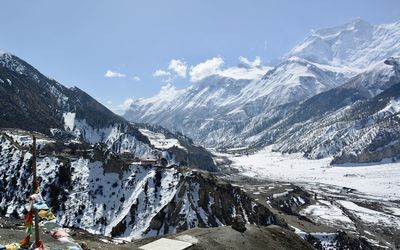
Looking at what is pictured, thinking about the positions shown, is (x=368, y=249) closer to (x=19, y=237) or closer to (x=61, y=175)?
(x=61, y=175)

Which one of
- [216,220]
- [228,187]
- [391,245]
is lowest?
[391,245]

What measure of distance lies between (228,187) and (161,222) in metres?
30.7

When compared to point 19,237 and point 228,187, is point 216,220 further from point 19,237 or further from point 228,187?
point 19,237

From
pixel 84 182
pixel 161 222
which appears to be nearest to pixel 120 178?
pixel 84 182

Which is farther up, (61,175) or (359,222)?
(61,175)

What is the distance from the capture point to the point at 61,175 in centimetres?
11581

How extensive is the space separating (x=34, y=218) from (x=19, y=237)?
76.0 ft

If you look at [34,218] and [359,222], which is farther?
[359,222]

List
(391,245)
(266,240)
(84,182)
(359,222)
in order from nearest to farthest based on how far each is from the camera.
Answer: (266,240) → (84,182) → (391,245) → (359,222)

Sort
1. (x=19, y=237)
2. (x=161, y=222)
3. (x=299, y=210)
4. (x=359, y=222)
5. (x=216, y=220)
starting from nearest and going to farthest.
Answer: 1. (x=19, y=237)
2. (x=161, y=222)
3. (x=216, y=220)
4. (x=359, y=222)
5. (x=299, y=210)

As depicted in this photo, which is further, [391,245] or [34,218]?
[391,245]

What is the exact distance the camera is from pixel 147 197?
355ft

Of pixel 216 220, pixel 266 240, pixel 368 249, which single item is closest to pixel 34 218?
pixel 266 240

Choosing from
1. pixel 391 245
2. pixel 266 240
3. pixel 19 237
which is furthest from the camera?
pixel 391 245
